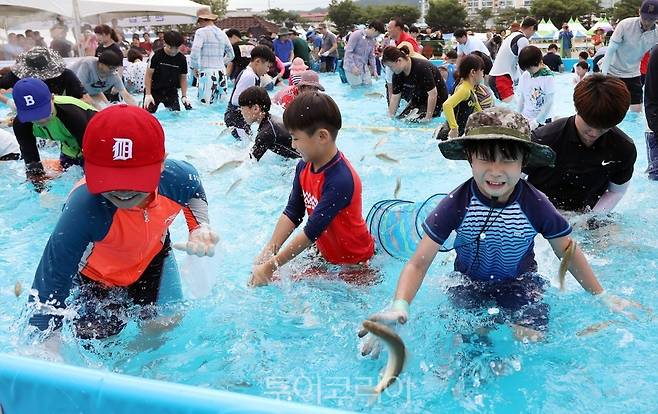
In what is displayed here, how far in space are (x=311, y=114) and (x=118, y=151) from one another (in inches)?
48.4

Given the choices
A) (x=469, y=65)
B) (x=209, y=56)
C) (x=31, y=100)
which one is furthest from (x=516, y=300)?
(x=209, y=56)

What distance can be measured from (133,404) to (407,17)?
90.5 m

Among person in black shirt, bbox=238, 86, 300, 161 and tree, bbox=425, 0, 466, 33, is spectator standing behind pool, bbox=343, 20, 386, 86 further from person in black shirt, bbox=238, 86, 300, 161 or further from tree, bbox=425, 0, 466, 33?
tree, bbox=425, 0, 466, 33

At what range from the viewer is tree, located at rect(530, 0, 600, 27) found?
217 ft

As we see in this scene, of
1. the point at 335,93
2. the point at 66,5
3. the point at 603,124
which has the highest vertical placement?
the point at 66,5

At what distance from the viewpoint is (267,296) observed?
348 centimetres

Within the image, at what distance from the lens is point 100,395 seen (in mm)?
1501

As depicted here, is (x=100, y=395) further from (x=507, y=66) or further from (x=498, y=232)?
(x=507, y=66)

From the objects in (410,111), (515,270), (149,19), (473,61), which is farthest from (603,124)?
(149,19)

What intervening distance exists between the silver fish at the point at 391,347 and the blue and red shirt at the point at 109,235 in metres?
1.17

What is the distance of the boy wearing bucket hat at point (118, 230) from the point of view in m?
2.10

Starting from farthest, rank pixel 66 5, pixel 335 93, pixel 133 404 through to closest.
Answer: pixel 66 5
pixel 335 93
pixel 133 404

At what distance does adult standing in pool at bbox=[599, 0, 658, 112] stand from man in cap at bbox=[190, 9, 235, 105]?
672 centimetres

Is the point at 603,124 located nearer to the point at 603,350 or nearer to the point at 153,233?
the point at 603,350
